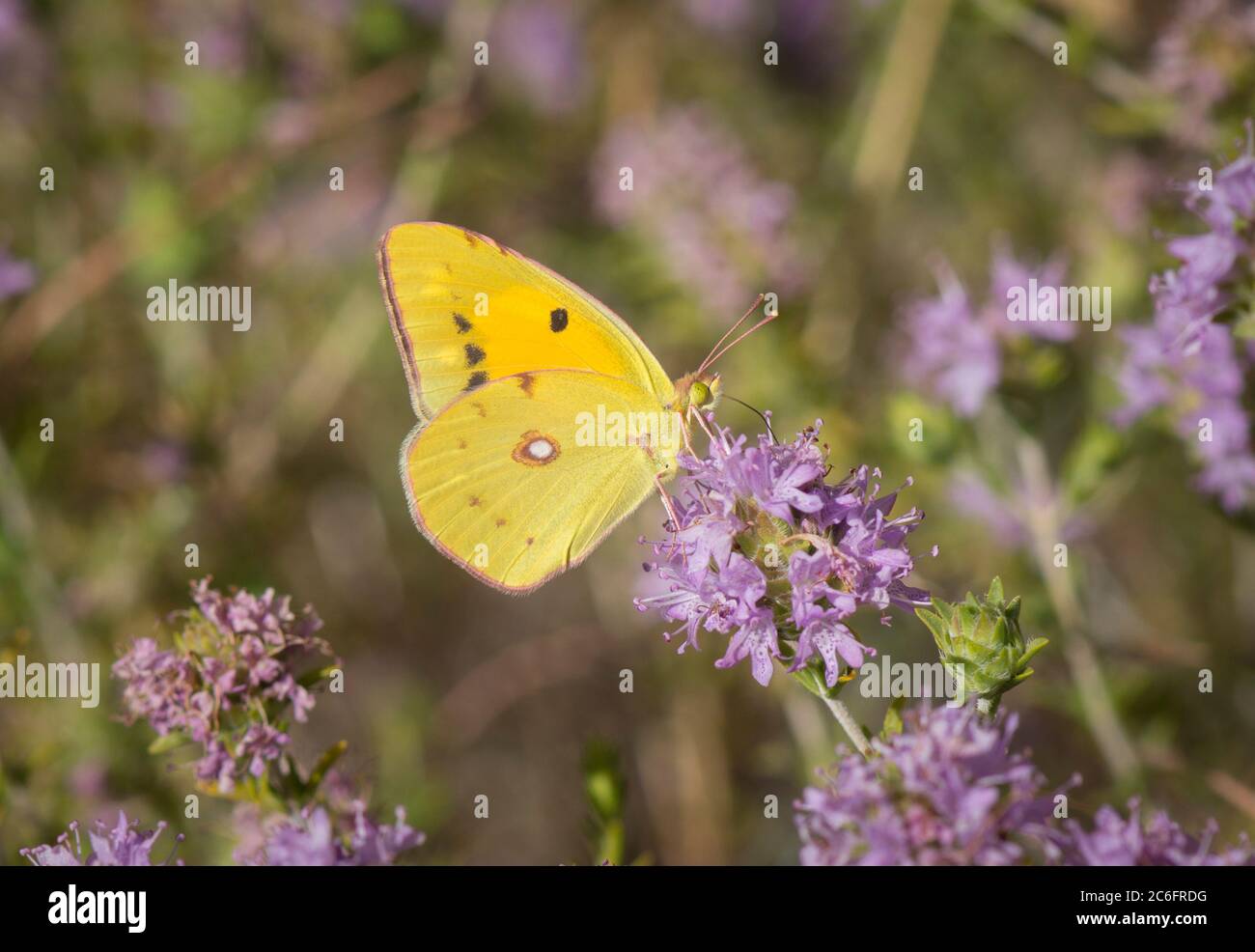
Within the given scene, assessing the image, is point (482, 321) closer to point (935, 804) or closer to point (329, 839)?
point (329, 839)

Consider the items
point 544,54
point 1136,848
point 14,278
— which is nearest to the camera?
point 1136,848

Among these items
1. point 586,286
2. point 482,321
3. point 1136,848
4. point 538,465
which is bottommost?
point 1136,848

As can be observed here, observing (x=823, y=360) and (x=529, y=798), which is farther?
(x=529, y=798)

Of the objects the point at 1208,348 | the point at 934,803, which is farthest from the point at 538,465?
the point at 1208,348

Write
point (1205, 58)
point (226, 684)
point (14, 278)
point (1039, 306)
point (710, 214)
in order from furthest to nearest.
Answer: point (710, 214)
point (14, 278)
point (1205, 58)
point (1039, 306)
point (226, 684)
